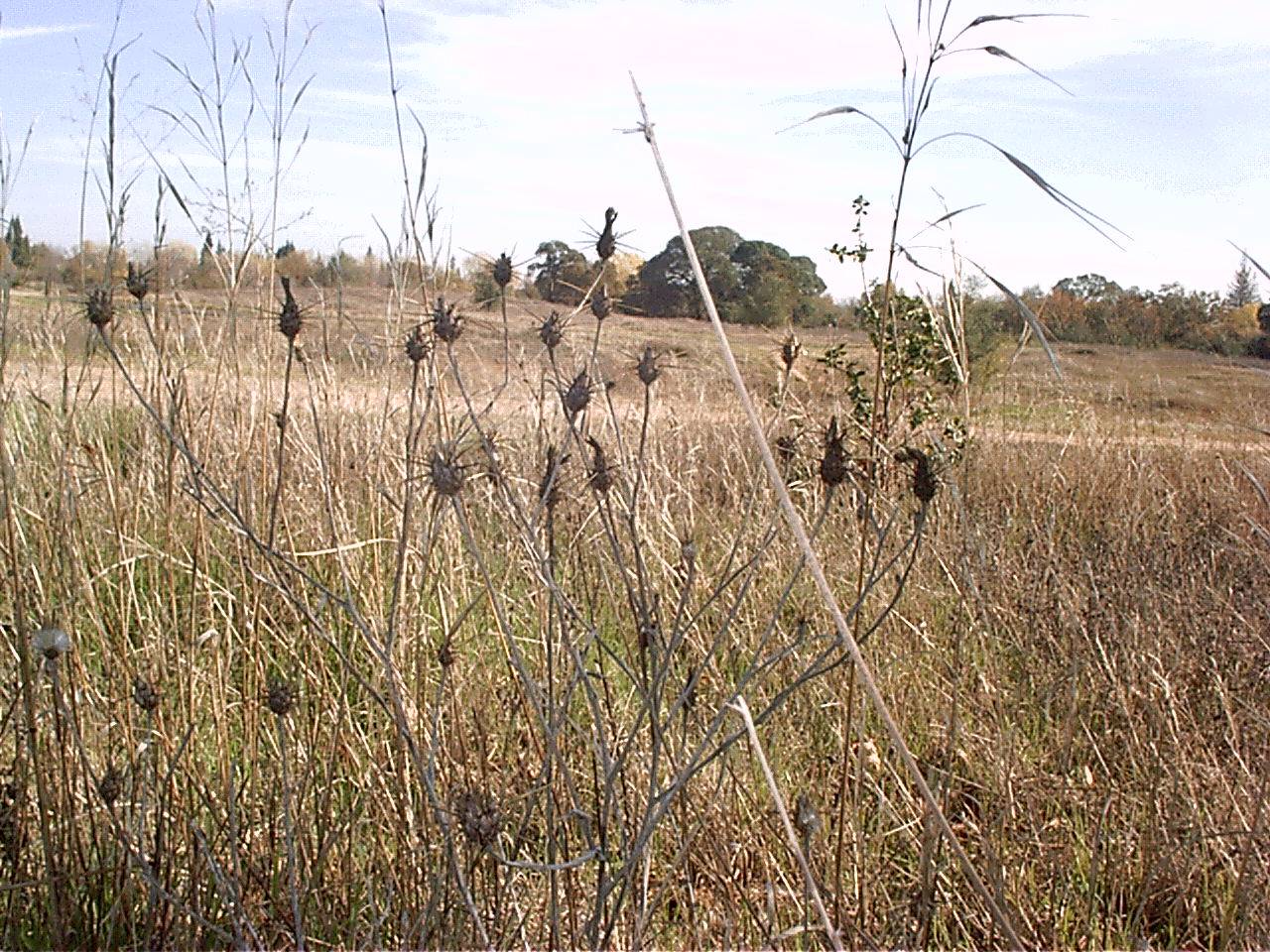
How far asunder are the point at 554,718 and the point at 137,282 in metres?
0.85

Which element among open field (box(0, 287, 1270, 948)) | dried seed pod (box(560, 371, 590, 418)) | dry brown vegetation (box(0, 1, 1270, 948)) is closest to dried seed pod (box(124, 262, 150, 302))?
dry brown vegetation (box(0, 1, 1270, 948))

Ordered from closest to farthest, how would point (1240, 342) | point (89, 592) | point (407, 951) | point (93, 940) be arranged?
point (407, 951)
point (93, 940)
point (89, 592)
point (1240, 342)

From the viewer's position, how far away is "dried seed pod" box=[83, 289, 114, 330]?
1.42 meters

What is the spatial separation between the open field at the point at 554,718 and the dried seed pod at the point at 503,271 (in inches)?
6.0

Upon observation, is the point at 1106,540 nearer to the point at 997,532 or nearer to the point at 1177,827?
the point at 997,532

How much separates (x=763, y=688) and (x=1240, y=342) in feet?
19.5

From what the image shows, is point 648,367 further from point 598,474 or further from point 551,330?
point 598,474

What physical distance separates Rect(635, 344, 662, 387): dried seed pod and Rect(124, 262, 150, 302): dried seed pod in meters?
0.69

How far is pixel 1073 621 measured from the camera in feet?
7.32

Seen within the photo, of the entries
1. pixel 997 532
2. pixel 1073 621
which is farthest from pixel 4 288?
pixel 997 532

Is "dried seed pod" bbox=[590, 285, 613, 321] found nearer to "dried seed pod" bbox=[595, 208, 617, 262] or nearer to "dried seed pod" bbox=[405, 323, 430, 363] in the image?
"dried seed pod" bbox=[595, 208, 617, 262]

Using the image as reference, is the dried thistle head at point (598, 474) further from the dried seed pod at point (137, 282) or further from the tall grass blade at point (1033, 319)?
the dried seed pod at point (137, 282)

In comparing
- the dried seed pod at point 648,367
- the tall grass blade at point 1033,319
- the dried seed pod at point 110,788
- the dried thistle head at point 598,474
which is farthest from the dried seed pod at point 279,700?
the tall grass blade at point 1033,319

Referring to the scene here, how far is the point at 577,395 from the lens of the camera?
4.11 feet
